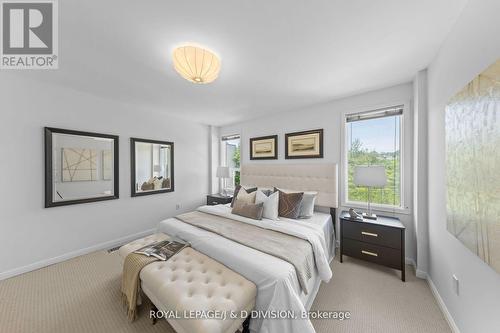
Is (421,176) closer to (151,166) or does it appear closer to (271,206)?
(271,206)

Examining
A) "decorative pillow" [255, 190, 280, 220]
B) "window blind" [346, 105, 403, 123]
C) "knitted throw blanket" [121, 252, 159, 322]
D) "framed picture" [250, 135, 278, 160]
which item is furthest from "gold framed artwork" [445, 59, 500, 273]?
"framed picture" [250, 135, 278, 160]

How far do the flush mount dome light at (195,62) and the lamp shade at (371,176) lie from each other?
90.0 inches

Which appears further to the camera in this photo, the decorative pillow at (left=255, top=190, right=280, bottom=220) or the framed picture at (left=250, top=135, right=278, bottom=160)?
the framed picture at (left=250, top=135, right=278, bottom=160)

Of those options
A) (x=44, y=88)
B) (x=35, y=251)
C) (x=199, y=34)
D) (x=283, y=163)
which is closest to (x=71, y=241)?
(x=35, y=251)

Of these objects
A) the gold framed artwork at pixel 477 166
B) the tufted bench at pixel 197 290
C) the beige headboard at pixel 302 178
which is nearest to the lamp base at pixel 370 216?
the beige headboard at pixel 302 178

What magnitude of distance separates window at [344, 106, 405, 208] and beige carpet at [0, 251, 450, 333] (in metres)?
1.01

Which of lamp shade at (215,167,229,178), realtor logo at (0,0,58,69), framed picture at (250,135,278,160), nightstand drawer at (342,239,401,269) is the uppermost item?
realtor logo at (0,0,58,69)

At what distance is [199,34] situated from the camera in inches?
59.3

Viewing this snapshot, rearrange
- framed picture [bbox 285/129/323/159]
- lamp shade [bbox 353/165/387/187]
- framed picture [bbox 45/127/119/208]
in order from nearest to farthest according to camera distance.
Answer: lamp shade [bbox 353/165/387/187]
framed picture [bbox 45/127/119/208]
framed picture [bbox 285/129/323/159]

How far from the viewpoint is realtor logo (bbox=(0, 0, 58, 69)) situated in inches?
52.1

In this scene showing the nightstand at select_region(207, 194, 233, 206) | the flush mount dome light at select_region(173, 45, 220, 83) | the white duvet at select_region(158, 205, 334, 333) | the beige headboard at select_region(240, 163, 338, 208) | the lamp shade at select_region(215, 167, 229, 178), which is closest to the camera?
the white duvet at select_region(158, 205, 334, 333)

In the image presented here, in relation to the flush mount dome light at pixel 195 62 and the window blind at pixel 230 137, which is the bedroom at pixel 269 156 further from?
the window blind at pixel 230 137

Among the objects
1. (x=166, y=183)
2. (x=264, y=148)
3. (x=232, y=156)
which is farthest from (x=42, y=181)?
(x=264, y=148)

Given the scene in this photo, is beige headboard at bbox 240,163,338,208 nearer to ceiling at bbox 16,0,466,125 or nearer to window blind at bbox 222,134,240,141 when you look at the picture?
window blind at bbox 222,134,240,141
